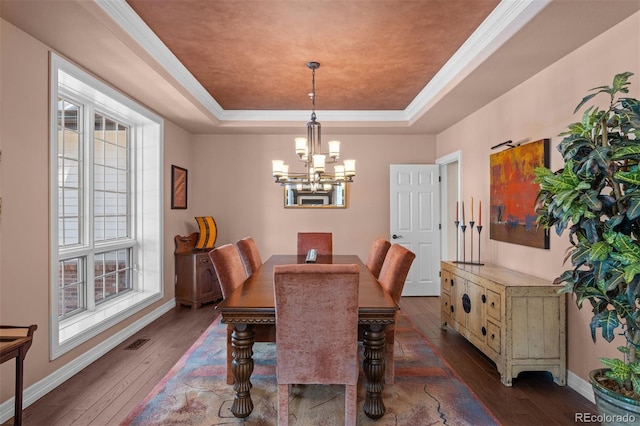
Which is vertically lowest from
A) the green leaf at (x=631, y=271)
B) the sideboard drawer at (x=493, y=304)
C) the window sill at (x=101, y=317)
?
the window sill at (x=101, y=317)

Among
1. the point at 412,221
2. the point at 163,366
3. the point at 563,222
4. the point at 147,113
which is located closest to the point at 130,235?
the point at 147,113

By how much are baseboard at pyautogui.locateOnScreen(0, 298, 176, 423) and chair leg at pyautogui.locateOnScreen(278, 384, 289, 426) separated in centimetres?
171

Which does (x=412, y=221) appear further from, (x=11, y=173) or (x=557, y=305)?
(x=11, y=173)

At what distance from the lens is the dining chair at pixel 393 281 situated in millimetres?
2482

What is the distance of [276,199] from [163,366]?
304 centimetres

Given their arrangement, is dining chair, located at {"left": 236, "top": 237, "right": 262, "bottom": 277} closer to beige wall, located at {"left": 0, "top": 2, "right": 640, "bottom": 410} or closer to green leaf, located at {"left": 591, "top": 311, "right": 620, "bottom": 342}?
beige wall, located at {"left": 0, "top": 2, "right": 640, "bottom": 410}

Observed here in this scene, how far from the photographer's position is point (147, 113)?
13.3 ft

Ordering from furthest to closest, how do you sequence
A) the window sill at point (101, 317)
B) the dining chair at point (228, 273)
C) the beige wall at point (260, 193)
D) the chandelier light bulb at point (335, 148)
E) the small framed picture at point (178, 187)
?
the beige wall at point (260, 193) → the small framed picture at point (178, 187) → the chandelier light bulb at point (335, 148) → the window sill at point (101, 317) → the dining chair at point (228, 273)

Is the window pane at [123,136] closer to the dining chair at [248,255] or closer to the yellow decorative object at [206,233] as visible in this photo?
the yellow decorative object at [206,233]

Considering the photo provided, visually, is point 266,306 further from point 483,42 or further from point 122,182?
point 122,182

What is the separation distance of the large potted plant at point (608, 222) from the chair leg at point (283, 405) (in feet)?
5.29

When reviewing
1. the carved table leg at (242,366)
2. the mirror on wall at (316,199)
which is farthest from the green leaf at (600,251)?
the mirror on wall at (316,199)

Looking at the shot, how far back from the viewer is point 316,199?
5504 mm

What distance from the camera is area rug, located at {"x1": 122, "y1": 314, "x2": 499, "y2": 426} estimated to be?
7.16ft
